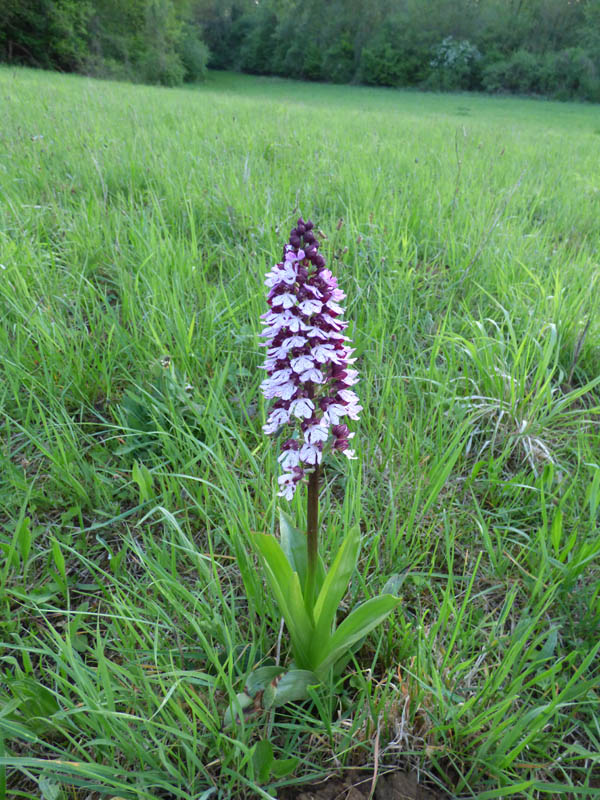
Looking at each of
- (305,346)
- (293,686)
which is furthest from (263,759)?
(305,346)

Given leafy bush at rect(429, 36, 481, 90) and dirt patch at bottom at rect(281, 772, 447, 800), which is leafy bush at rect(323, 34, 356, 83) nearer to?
leafy bush at rect(429, 36, 481, 90)

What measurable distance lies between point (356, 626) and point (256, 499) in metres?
0.65

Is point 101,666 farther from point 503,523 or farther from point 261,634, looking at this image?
point 503,523

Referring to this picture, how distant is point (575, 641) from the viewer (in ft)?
4.75

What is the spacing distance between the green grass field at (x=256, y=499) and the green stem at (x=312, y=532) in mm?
201

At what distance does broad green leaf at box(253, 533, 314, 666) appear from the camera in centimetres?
115

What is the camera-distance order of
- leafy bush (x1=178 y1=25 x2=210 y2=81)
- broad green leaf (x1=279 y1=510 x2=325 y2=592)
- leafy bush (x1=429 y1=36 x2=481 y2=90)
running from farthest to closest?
leafy bush (x1=178 y1=25 x2=210 y2=81) → leafy bush (x1=429 y1=36 x2=481 y2=90) → broad green leaf (x1=279 y1=510 x2=325 y2=592)

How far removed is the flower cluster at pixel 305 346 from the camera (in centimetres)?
113

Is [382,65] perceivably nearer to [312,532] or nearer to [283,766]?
[312,532]

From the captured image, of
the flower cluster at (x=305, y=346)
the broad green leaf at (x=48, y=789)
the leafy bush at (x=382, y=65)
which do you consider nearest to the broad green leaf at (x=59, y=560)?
the broad green leaf at (x=48, y=789)

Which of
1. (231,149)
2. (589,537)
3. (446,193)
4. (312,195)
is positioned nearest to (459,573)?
(589,537)

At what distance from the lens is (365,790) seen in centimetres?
115

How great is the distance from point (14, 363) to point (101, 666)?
1.51 m

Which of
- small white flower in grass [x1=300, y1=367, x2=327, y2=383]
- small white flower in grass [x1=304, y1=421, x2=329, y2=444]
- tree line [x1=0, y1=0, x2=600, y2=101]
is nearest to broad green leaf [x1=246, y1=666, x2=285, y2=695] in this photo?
small white flower in grass [x1=304, y1=421, x2=329, y2=444]
